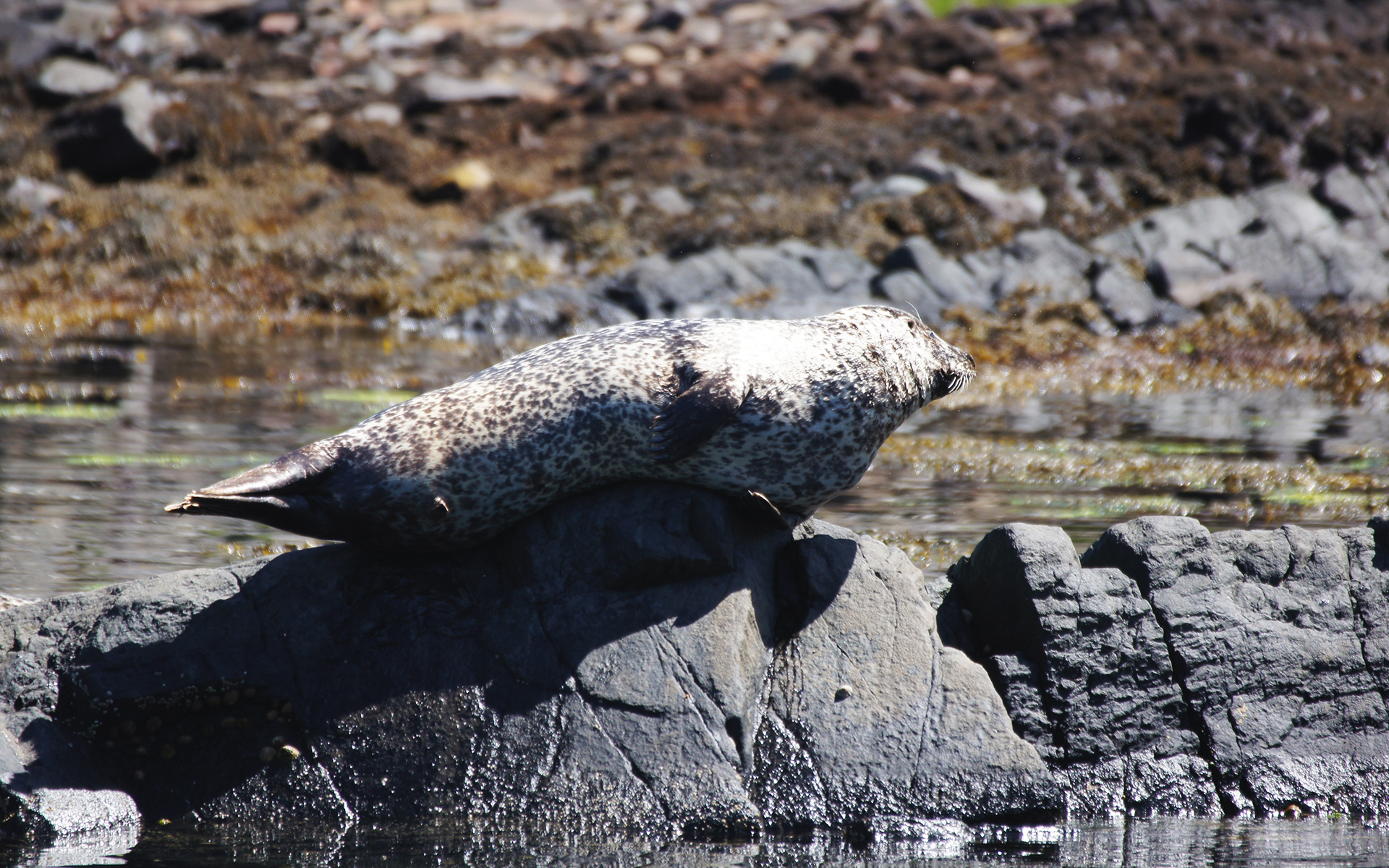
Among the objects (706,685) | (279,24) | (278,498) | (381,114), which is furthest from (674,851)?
(279,24)

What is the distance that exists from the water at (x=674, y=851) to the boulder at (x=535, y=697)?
0.12m

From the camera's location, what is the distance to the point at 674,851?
3.74 metres

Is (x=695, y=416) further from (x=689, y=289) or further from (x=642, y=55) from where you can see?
(x=642, y=55)

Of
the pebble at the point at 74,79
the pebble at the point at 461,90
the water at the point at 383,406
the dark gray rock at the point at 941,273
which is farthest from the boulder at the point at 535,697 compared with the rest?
the pebble at the point at 74,79

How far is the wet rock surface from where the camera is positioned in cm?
434

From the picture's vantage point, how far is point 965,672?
4.34 m

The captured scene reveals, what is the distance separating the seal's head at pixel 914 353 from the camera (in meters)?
5.14

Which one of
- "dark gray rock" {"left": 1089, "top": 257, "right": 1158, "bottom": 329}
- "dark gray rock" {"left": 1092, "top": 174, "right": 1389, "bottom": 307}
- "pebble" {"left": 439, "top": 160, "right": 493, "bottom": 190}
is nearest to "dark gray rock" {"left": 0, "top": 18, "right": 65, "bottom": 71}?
"pebble" {"left": 439, "top": 160, "right": 493, "bottom": 190}

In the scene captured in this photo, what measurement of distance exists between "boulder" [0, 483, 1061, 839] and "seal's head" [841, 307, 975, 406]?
0.97 metres

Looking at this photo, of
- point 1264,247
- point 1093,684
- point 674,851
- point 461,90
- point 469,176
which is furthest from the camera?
point 461,90

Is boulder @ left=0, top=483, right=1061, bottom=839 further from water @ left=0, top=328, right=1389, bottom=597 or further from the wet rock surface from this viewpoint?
water @ left=0, top=328, right=1389, bottom=597

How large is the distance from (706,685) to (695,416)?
0.93 metres

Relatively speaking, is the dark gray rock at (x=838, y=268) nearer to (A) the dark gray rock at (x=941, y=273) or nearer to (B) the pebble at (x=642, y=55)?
(A) the dark gray rock at (x=941, y=273)

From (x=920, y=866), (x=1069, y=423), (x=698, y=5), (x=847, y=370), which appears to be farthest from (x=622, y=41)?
(x=920, y=866)
